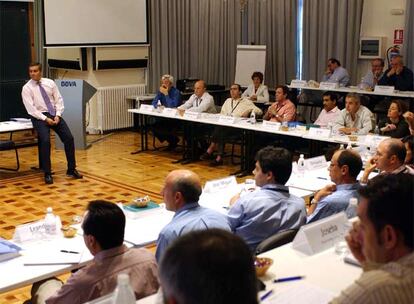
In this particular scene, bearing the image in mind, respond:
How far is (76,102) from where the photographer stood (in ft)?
30.6

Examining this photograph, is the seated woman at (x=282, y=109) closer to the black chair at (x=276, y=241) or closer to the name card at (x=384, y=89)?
the name card at (x=384, y=89)

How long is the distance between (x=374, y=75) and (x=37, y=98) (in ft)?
18.4

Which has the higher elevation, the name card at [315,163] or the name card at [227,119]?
the name card at [227,119]

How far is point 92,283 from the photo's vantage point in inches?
93.1

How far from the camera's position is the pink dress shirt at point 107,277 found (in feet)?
7.76

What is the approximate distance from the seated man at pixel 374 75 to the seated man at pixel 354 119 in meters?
2.87

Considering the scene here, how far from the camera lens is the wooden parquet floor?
243 inches

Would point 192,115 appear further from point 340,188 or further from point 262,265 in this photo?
point 262,265

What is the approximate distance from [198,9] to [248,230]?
9.62 m

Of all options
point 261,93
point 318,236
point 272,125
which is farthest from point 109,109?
point 318,236

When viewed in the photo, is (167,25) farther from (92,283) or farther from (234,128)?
(92,283)

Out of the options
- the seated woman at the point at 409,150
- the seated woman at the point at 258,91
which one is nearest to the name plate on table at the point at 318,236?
the seated woman at the point at 409,150

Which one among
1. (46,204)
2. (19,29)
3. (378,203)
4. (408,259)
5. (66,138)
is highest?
(19,29)

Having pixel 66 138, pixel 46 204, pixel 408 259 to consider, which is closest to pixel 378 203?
pixel 408 259
